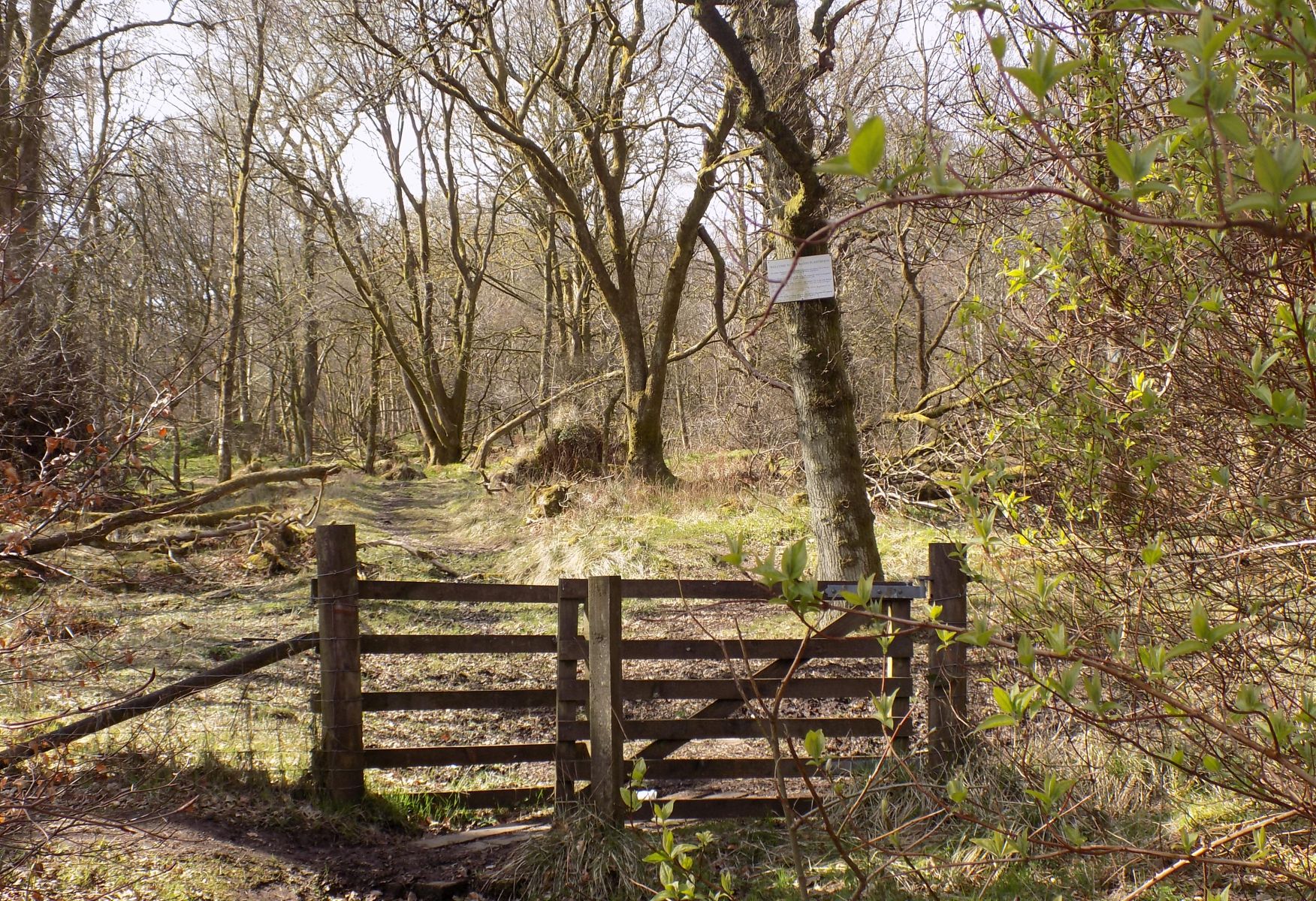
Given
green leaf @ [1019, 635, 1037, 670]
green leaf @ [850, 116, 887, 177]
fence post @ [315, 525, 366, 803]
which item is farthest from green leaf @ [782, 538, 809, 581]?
fence post @ [315, 525, 366, 803]

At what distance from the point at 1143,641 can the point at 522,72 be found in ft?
48.7

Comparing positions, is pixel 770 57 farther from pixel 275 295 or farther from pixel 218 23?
pixel 275 295

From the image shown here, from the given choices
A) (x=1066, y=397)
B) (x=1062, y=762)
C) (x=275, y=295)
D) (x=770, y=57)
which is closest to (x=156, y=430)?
(x=1066, y=397)

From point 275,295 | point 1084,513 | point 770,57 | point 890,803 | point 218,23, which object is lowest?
point 890,803

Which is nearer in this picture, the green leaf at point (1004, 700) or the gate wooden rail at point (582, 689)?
the green leaf at point (1004, 700)

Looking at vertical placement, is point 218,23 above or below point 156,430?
above

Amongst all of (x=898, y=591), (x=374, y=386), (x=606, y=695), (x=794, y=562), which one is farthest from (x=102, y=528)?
(x=374, y=386)

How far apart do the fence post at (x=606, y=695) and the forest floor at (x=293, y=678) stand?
583 millimetres

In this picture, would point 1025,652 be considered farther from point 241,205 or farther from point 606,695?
point 241,205

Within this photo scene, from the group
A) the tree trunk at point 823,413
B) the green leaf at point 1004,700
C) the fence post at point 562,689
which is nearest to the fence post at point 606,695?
the fence post at point 562,689

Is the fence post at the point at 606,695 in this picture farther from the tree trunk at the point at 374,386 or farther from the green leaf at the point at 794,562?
the tree trunk at the point at 374,386

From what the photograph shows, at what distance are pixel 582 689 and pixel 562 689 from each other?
108 millimetres

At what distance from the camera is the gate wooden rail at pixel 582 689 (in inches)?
186

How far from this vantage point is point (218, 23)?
14961 millimetres
